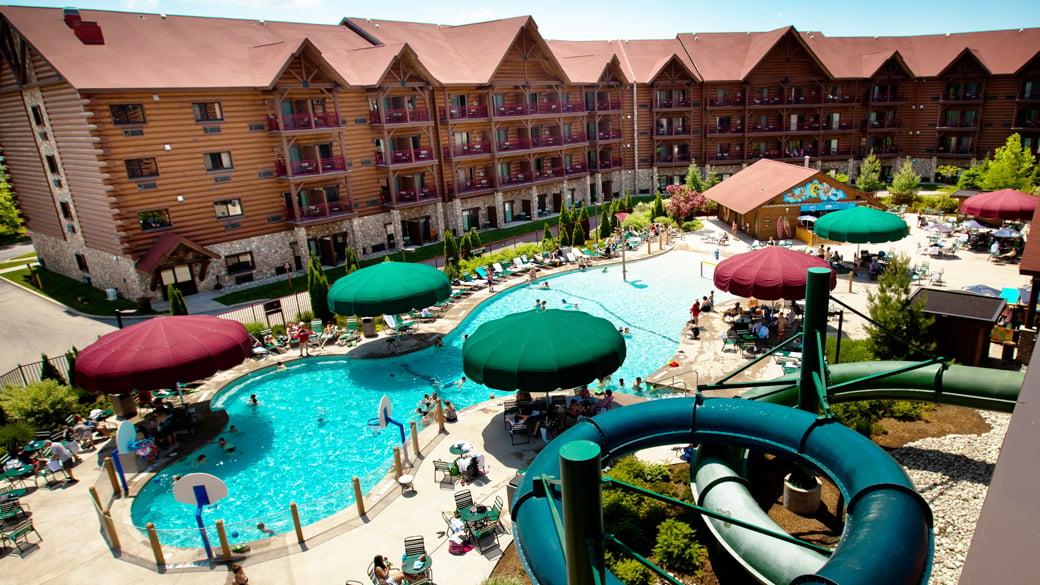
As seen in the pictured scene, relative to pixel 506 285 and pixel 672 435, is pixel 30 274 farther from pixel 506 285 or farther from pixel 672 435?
pixel 672 435

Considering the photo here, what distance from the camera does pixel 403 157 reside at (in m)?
43.6

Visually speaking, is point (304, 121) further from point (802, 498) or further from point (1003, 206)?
point (1003, 206)

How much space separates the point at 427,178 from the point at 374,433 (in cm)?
2949

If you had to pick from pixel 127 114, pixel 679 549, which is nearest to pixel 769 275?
pixel 679 549

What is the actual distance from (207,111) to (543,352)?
28472 millimetres

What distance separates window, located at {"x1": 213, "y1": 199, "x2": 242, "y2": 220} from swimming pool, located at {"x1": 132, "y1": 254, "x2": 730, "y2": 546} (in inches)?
618

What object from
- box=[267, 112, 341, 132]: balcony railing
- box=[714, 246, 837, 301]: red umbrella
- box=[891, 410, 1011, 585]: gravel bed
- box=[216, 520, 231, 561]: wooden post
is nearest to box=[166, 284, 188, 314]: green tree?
box=[267, 112, 341, 132]: balcony railing

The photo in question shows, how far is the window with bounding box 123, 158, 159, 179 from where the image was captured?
32438mm

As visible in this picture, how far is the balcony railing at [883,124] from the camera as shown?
6075cm

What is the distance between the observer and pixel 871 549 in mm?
6867

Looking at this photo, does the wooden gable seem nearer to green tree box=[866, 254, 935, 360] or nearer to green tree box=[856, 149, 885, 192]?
green tree box=[856, 149, 885, 192]

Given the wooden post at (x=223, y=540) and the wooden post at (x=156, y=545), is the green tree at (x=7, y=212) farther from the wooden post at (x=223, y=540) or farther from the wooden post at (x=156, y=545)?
the wooden post at (x=223, y=540)

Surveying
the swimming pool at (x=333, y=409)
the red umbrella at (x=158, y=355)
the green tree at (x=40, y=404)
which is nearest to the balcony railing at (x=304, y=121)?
the swimming pool at (x=333, y=409)

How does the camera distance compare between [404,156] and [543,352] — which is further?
[404,156]
